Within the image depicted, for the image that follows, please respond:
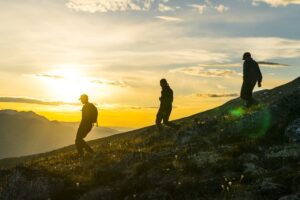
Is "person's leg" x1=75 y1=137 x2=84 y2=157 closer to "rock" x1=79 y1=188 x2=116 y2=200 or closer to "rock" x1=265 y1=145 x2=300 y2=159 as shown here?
"rock" x1=79 y1=188 x2=116 y2=200

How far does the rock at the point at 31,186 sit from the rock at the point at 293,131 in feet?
31.9

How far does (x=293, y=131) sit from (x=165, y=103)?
11781 mm

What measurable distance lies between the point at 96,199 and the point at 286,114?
35.6 ft

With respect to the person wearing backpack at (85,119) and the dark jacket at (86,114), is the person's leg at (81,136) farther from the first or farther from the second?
the dark jacket at (86,114)

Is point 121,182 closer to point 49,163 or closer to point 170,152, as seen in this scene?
point 170,152

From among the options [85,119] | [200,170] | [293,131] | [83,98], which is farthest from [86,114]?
[293,131]

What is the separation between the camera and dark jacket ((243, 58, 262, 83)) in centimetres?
2762

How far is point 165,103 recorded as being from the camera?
30.3m

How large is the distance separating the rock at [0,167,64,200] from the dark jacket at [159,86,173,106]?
13.9m

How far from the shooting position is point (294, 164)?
1517 cm

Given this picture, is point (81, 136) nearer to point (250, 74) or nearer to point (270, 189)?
point (250, 74)

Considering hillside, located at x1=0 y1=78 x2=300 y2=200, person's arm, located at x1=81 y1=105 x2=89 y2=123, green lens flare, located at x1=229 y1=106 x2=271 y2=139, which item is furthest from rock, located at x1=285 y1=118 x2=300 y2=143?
person's arm, located at x1=81 y1=105 x2=89 y2=123

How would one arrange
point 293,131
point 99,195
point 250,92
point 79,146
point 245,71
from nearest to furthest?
1. point 99,195
2. point 293,131
3. point 79,146
4. point 245,71
5. point 250,92

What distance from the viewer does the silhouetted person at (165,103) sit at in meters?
30.2
